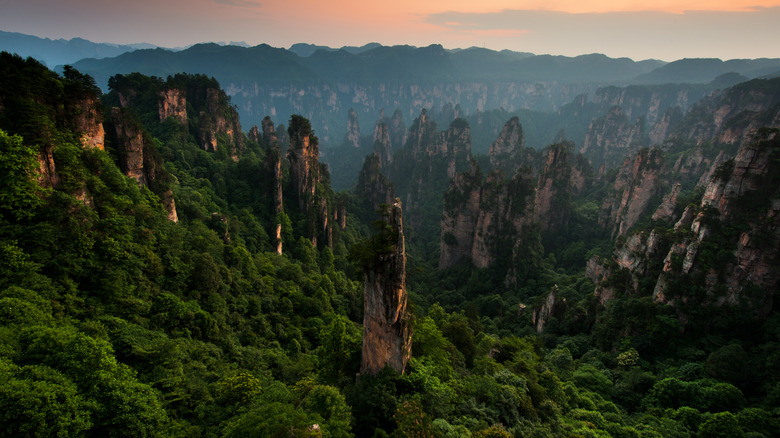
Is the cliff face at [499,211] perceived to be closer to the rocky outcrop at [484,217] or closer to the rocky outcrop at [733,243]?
the rocky outcrop at [484,217]

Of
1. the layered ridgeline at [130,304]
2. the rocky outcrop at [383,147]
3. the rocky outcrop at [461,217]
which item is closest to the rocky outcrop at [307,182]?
the layered ridgeline at [130,304]

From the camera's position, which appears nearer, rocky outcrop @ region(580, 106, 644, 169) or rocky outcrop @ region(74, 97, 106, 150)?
rocky outcrop @ region(74, 97, 106, 150)

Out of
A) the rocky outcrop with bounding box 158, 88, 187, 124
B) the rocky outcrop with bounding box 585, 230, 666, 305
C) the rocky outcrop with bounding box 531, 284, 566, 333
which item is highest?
the rocky outcrop with bounding box 158, 88, 187, 124

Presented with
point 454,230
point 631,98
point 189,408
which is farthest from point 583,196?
point 631,98

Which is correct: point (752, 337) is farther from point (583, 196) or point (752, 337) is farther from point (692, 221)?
point (583, 196)

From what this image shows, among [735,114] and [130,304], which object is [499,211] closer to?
[130,304]

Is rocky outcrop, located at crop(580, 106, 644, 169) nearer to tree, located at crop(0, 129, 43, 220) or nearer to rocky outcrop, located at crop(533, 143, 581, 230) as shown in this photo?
rocky outcrop, located at crop(533, 143, 581, 230)

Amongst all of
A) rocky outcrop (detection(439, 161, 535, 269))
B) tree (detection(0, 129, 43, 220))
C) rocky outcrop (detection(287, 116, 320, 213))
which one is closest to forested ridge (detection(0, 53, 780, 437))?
tree (detection(0, 129, 43, 220))
